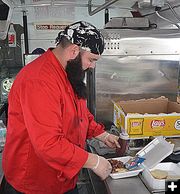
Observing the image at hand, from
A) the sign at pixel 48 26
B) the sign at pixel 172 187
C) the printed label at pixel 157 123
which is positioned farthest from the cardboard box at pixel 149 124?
the sign at pixel 48 26

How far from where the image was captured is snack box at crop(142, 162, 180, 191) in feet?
3.50

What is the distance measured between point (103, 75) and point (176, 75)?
56 cm

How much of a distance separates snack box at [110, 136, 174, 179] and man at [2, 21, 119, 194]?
94 mm

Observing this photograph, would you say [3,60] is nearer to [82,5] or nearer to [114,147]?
[82,5]

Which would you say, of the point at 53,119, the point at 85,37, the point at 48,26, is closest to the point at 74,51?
the point at 85,37

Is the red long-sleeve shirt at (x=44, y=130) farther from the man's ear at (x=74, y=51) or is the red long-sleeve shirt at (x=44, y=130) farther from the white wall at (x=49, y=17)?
the white wall at (x=49, y=17)

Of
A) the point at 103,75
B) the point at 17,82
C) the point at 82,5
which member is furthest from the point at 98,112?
the point at 82,5

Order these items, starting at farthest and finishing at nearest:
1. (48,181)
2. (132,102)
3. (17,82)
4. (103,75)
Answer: (103,75) < (132,102) < (48,181) < (17,82)

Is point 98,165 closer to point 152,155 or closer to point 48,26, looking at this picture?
point 152,155

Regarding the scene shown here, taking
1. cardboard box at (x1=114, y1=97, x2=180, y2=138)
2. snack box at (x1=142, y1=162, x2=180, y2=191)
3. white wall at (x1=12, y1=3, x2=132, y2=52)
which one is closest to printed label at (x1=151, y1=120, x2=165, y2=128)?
cardboard box at (x1=114, y1=97, x2=180, y2=138)

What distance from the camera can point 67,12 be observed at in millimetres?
2957

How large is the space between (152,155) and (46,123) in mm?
579

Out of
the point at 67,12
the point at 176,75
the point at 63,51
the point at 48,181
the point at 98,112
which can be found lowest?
the point at 48,181

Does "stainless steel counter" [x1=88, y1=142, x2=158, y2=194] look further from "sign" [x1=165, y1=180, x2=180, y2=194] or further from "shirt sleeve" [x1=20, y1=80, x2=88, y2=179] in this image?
"shirt sleeve" [x1=20, y1=80, x2=88, y2=179]
